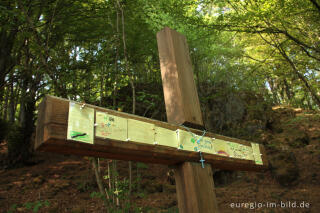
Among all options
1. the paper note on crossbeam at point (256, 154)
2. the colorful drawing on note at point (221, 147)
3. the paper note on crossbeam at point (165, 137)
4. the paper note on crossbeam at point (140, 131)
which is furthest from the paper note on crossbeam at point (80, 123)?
the paper note on crossbeam at point (256, 154)

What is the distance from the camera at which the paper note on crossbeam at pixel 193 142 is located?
5.17 ft

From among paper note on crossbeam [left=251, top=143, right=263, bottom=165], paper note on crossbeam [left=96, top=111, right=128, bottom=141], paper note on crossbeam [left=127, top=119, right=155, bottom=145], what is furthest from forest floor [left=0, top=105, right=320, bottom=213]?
paper note on crossbeam [left=96, top=111, right=128, bottom=141]

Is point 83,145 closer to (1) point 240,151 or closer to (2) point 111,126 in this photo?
(2) point 111,126

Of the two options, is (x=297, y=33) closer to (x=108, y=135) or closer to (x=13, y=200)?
(x=108, y=135)

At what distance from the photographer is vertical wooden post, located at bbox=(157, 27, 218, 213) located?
157 centimetres

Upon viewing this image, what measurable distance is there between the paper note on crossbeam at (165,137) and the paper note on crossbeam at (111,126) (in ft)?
0.80

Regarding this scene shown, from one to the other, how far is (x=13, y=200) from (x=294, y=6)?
7787 mm

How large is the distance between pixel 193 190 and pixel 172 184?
228 inches

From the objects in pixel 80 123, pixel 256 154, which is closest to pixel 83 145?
pixel 80 123

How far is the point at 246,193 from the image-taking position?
19.9 feet

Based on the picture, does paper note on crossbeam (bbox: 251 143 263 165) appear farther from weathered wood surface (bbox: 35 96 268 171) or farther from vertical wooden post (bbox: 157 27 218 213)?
weathered wood surface (bbox: 35 96 268 171)

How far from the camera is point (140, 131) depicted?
1.35 m

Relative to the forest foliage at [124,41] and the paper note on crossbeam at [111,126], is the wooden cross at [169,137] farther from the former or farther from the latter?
the forest foliage at [124,41]

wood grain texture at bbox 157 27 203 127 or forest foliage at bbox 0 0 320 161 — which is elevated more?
forest foliage at bbox 0 0 320 161
